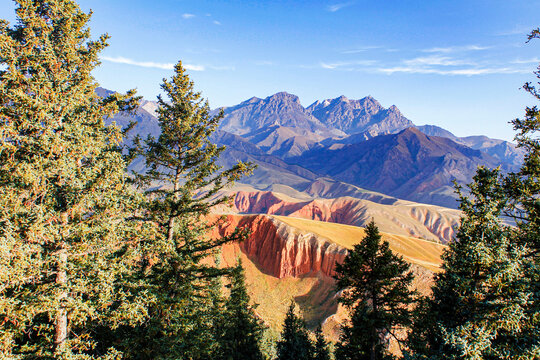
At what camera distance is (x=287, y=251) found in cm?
6519

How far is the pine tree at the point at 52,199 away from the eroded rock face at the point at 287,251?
166ft

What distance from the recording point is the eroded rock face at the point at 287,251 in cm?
6084

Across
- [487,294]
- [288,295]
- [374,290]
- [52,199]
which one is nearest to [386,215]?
[288,295]

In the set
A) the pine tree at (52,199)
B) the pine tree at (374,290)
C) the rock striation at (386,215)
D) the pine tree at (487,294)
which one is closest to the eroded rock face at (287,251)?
the pine tree at (374,290)

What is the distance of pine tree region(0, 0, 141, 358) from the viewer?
23.1ft

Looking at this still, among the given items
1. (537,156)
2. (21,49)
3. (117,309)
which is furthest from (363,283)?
(21,49)

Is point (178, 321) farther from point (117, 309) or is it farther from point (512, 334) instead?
point (512, 334)

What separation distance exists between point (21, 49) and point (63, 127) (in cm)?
324

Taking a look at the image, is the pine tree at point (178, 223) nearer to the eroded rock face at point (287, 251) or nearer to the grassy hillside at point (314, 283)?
the grassy hillside at point (314, 283)

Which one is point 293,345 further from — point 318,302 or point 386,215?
point 386,215

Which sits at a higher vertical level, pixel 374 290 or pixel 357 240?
pixel 374 290

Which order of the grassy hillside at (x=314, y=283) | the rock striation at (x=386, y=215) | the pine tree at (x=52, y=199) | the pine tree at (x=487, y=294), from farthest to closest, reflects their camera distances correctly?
the rock striation at (x=386, y=215) < the grassy hillside at (x=314, y=283) < the pine tree at (x=487, y=294) < the pine tree at (x=52, y=199)

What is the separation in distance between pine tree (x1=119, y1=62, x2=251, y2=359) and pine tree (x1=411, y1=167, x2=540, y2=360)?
22.9 ft

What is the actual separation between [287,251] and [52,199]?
6029 centimetres
